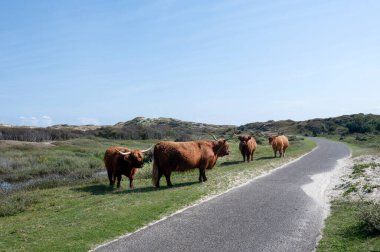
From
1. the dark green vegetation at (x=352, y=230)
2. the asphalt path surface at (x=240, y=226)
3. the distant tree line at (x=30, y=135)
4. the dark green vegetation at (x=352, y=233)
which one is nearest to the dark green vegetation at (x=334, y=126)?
the distant tree line at (x=30, y=135)

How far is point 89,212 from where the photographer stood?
39.9ft

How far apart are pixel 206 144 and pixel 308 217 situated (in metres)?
8.36

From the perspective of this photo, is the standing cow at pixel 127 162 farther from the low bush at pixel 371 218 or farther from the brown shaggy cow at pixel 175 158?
the low bush at pixel 371 218

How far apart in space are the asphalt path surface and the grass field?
683mm

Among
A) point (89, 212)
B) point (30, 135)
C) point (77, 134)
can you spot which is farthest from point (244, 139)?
point (77, 134)

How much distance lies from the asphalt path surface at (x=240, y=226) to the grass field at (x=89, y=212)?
0.68 m

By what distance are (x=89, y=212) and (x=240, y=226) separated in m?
4.86

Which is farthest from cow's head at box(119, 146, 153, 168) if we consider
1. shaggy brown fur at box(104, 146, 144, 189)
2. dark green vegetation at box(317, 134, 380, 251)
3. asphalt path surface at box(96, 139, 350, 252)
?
dark green vegetation at box(317, 134, 380, 251)

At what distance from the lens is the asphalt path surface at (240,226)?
8.62 m

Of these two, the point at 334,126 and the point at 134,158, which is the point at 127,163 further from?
the point at 334,126

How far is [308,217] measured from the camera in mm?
11188

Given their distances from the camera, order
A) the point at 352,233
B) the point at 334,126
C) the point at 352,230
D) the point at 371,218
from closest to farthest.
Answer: the point at 371,218, the point at 352,233, the point at 352,230, the point at 334,126

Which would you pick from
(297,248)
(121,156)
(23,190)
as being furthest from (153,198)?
(23,190)

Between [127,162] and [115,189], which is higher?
[127,162]
